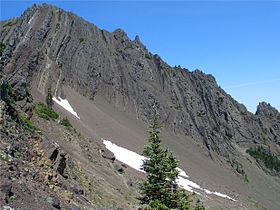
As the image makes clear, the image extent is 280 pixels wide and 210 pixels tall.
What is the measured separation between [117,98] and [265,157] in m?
69.6

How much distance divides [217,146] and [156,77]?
2348 cm

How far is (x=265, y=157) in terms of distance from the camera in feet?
427

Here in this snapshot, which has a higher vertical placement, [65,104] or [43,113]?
[65,104]

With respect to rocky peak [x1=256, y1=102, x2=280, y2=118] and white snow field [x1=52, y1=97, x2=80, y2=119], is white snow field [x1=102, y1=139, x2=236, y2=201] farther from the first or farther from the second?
rocky peak [x1=256, y1=102, x2=280, y2=118]

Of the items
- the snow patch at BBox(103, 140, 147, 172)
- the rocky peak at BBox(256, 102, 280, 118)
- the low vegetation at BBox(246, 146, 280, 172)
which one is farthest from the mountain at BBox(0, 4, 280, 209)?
the rocky peak at BBox(256, 102, 280, 118)

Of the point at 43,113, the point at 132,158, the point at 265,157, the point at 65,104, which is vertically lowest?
A: the point at 43,113

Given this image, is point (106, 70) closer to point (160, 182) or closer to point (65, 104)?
point (65, 104)

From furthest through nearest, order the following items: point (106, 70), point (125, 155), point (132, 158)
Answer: point (106, 70) → point (125, 155) → point (132, 158)

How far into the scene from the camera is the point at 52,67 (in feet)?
208

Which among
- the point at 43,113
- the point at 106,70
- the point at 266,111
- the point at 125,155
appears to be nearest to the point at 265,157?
the point at 266,111

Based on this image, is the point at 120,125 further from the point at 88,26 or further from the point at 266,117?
the point at 266,117

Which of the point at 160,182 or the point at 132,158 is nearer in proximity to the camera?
the point at 160,182

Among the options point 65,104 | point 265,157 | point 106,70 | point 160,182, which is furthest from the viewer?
point 265,157

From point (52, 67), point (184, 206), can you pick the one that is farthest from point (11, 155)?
point (52, 67)
